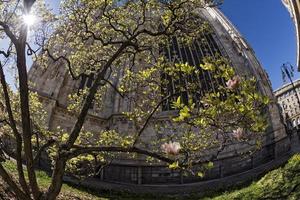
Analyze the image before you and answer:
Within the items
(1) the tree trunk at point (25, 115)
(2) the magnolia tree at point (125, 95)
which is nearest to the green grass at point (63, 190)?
(2) the magnolia tree at point (125, 95)

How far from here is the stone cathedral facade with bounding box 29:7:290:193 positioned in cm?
2323

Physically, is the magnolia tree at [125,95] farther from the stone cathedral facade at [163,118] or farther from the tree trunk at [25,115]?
the stone cathedral facade at [163,118]

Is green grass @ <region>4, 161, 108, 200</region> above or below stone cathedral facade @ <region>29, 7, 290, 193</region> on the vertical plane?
below

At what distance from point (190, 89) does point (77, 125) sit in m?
2.27

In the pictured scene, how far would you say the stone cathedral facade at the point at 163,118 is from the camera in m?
23.2

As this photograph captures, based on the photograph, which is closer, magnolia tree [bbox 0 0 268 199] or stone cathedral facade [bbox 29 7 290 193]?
magnolia tree [bbox 0 0 268 199]

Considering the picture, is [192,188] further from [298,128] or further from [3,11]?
[3,11]

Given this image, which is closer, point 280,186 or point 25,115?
point 25,115

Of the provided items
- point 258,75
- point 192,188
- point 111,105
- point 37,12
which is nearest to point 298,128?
point 258,75

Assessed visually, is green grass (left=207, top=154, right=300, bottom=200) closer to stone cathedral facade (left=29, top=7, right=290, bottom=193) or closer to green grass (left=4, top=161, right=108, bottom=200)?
green grass (left=4, top=161, right=108, bottom=200)

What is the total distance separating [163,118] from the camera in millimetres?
26047

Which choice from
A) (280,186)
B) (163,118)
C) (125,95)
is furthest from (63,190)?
(163,118)

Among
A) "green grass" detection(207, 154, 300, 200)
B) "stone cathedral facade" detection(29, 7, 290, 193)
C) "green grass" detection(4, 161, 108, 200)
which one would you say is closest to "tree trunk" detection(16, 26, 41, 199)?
"green grass" detection(4, 161, 108, 200)

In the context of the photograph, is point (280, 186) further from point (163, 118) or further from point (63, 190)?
point (163, 118)
